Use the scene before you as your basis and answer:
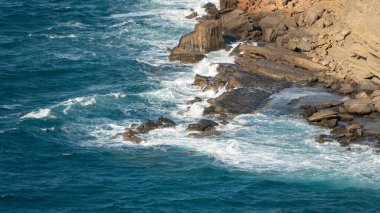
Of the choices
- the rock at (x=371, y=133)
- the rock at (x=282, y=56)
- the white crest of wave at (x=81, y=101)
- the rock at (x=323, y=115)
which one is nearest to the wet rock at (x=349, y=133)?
the rock at (x=371, y=133)

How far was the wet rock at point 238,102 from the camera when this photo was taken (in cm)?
8281

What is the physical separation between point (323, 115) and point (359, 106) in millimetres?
3840

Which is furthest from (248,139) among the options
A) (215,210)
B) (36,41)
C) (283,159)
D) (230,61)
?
(36,41)

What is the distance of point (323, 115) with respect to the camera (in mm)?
79250

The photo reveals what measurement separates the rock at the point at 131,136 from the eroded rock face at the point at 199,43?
2324cm

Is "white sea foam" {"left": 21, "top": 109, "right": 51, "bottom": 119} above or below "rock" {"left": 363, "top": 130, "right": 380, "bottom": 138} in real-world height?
above

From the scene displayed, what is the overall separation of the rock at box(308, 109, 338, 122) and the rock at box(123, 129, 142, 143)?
59.2 ft

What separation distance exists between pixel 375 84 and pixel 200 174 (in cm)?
2585

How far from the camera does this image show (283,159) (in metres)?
72.9

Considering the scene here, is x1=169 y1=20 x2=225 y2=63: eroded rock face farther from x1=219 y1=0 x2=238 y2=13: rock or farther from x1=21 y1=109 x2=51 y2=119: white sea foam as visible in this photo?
x1=21 y1=109 x2=51 y2=119: white sea foam

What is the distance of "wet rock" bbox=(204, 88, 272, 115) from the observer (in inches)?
3260

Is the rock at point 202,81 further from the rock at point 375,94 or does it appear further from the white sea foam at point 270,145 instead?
the rock at point 375,94

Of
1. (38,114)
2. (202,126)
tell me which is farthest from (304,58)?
(38,114)

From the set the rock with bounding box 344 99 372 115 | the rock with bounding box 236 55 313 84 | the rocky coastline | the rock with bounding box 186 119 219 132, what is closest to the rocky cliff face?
the rocky coastline
